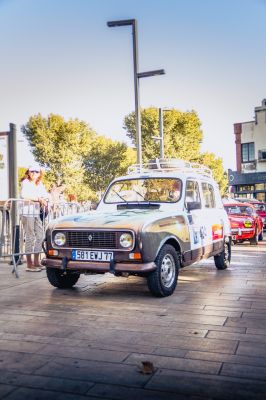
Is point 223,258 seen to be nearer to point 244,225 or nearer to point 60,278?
point 60,278

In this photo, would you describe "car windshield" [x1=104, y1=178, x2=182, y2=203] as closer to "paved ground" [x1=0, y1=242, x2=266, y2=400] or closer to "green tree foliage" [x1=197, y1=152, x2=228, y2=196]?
"paved ground" [x1=0, y1=242, x2=266, y2=400]

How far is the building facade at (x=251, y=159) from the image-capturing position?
3859cm

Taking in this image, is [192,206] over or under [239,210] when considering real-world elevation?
over

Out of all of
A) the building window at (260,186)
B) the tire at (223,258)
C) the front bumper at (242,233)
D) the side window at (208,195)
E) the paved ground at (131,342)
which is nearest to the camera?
the paved ground at (131,342)

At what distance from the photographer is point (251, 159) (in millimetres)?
39594

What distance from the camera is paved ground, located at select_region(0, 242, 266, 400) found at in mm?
3164

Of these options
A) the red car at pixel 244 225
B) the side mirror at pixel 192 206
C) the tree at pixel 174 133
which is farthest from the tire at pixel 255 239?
the tree at pixel 174 133

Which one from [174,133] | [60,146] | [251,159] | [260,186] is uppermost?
[174,133]

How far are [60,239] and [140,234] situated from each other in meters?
1.31

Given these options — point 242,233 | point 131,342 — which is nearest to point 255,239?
point 242,233

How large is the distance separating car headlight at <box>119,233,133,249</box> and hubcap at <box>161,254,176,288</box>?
0.63 meters

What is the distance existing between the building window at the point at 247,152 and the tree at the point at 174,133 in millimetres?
4326

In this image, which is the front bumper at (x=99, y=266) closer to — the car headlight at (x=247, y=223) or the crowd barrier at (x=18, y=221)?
the crowd barrier at (x=18, y=221)

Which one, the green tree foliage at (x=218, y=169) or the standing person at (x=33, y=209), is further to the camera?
the green tree foliage at (x=218, y=169)
